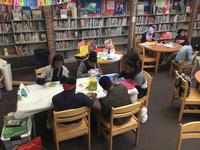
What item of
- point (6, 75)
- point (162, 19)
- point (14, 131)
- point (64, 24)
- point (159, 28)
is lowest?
point (14, 131)

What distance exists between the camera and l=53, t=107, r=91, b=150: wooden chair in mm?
2275

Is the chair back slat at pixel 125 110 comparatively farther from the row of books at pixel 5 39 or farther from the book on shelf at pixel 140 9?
the book on shelf at pixel 140 9

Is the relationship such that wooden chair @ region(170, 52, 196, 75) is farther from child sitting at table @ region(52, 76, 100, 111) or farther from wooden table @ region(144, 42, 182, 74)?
child sitting at table @ region(52, 76, 100, 111)

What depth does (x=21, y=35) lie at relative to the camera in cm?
518

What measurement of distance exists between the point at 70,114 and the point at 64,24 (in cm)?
364

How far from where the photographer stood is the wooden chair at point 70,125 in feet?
7.47

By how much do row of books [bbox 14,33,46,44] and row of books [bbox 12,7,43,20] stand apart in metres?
0.44

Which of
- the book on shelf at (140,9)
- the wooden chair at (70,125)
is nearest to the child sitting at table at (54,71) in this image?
the wooden chair at (70,125)

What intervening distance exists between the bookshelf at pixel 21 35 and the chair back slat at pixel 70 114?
357cm

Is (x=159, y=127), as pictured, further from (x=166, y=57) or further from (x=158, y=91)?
(x=166, y=57)

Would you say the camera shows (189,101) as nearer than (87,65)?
Yes

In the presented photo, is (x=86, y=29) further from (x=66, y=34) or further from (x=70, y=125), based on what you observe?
(x=70, y=125)

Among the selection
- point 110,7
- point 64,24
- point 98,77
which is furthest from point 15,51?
point 98,77

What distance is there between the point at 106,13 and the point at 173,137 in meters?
3.92
